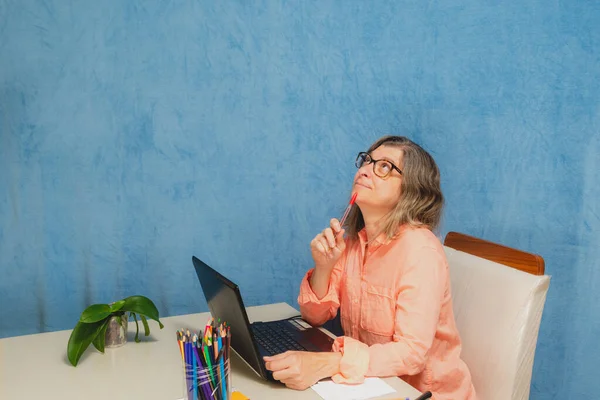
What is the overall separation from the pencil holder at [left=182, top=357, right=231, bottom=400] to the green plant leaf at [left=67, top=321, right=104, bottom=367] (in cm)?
41

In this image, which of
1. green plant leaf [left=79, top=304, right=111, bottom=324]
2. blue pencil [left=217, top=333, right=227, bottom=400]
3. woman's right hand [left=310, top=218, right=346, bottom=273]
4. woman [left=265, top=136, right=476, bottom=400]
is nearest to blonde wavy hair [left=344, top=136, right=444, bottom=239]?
woman [left=265, top=136, right=476, bottom=400]

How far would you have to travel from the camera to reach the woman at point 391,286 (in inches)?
47.2

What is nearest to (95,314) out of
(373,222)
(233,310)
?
(233,310)

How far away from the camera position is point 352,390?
1111 mm

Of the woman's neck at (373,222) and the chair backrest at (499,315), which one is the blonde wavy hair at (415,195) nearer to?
the woman's neck at (373,222)

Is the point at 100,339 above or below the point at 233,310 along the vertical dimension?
below

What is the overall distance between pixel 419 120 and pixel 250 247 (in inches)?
28.7

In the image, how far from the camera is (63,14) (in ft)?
5.05

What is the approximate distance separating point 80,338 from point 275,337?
1.50 ft

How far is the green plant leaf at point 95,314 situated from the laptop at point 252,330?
23 cm

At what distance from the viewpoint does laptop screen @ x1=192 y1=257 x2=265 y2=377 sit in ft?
3.57

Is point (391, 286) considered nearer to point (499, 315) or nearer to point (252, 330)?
point (499, 315)

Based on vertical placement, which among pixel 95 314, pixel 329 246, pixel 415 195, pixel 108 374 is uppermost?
pixel 415 195

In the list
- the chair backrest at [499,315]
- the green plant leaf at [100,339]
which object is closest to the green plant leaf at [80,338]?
the green plant leaf at [100,339]
